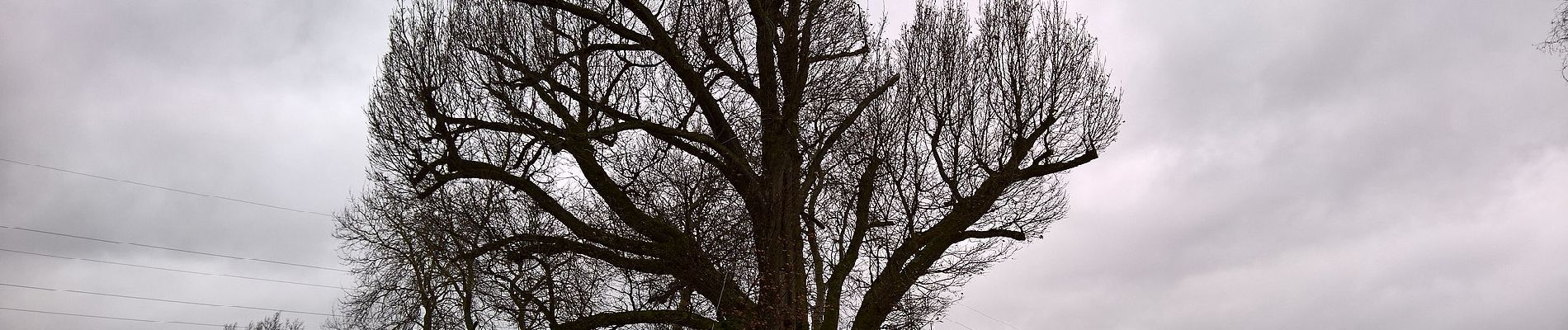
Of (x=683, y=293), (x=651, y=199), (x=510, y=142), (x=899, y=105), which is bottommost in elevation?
(x=683, y=293)

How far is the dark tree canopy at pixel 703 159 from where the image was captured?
32.5 feet

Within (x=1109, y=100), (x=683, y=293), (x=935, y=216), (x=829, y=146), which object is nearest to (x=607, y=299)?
(x=683, y=293)

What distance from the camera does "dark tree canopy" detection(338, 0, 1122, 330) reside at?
990 cm

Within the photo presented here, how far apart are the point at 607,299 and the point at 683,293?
Answer: 0.89 meters

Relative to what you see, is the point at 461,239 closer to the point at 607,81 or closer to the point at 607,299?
the point at 607,299

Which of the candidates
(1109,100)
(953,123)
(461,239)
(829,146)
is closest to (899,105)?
(953,123)

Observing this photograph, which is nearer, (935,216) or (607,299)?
(607,299)

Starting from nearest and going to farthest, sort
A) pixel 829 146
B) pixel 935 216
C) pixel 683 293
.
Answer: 1. pixel 683 293
2. pixel 829 146
3. pixel 935 216

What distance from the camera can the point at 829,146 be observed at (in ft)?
37.9

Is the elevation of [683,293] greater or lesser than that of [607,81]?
lesser

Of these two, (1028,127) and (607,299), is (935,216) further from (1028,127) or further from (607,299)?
(607,299)

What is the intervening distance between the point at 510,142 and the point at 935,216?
5.47m

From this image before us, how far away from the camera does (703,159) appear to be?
36.1 ft

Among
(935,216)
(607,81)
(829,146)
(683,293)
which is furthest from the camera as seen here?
(935,216)
